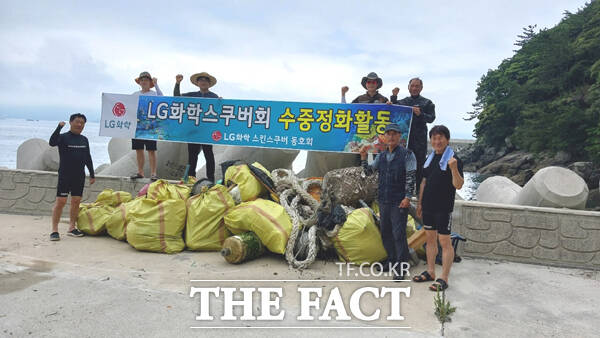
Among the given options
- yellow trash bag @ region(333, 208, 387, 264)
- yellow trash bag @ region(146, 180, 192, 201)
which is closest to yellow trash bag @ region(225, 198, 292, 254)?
yellow trash bag @ region(333, 208, 387, 264)

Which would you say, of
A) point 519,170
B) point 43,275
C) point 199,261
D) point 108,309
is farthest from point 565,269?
point 519,170

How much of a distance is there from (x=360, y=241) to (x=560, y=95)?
93.7ft

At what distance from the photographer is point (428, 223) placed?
11.1 ft

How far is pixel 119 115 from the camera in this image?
584 centimetres

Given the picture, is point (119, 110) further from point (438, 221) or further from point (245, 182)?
point (438, 221)

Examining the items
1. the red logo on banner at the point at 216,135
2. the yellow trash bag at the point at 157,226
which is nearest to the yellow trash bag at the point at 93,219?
the yellow trash bag at the point at 157,226

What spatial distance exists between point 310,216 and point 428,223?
1.40 m

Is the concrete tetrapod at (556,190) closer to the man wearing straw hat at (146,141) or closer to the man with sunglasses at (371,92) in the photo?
the man with sunglasses at (371,92)

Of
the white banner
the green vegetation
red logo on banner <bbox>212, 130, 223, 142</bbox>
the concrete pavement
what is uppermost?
Result: the green vegetation

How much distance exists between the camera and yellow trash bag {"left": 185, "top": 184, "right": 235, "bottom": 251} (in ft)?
13.5

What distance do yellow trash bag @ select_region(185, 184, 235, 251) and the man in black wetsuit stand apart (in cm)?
240

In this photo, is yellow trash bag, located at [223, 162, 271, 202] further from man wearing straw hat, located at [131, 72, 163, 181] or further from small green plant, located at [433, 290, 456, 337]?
small green plant, located at [433, 290, 456, 337]

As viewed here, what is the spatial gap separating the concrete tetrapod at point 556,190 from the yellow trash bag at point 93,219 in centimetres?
529

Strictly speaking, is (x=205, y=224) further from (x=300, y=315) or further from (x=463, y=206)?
(x=463, y=206)
